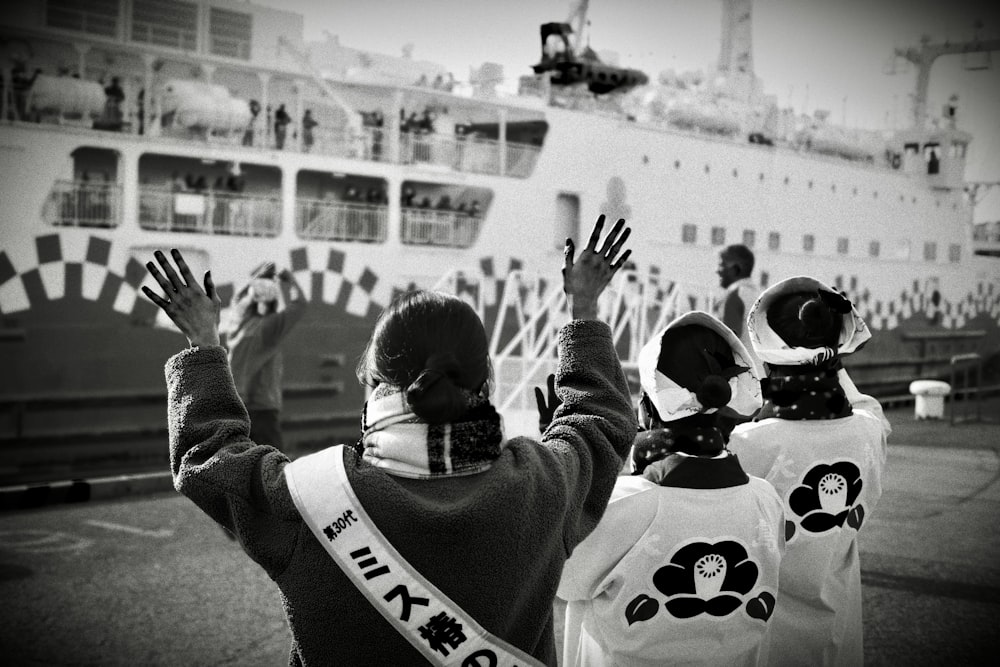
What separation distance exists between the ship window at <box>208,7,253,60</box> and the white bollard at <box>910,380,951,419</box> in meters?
8.54

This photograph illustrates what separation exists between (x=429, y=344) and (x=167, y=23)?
31.1 feet

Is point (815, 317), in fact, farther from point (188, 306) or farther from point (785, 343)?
point (188, 306)

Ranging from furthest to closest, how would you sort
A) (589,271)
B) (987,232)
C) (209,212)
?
(987,232)
(209,212)
(589,271)

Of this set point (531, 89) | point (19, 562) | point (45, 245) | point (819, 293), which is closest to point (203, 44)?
point (45, 245)

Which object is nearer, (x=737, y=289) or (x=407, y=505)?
(x=407, y=505)

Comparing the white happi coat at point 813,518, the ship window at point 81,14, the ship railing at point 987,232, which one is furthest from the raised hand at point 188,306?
the ship railing at point 987,232

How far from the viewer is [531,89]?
1326cm

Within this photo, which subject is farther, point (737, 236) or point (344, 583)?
point (737, 236)

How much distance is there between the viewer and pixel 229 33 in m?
10.2

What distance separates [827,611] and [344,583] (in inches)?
64.9

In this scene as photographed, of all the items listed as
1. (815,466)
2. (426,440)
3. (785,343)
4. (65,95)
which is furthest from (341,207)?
(426,440)

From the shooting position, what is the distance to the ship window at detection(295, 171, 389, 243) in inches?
400

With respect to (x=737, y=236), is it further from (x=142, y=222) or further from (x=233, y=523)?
(x=233, y=523)

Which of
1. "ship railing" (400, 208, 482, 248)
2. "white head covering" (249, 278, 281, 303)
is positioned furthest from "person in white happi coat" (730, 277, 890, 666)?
"ship railing" (400, 208, 482, 248)
